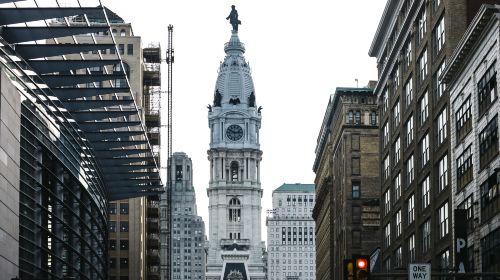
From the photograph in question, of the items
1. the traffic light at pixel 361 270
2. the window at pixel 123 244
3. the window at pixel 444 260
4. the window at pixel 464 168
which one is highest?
the window at pixel 123 244

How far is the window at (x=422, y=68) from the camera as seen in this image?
271ft

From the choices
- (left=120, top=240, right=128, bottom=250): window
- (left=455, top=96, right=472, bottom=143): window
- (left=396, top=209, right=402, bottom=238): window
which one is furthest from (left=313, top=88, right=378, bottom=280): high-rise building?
(left=455, top=96, right=472, bottom=143): window

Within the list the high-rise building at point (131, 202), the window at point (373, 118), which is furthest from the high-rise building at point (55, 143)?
the window at point (373, 118)

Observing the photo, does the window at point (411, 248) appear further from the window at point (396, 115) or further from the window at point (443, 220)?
the window at point (396, 115)

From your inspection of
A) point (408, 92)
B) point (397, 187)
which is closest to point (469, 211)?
point (408, 92)

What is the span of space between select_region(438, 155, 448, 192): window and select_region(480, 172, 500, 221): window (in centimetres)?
1156

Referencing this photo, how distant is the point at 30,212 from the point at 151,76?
259 ft

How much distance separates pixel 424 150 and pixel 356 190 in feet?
166

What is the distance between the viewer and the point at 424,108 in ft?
273

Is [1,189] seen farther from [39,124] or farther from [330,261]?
[330,261]

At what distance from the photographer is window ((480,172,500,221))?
199 ft

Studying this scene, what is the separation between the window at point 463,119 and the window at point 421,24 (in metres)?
12.8

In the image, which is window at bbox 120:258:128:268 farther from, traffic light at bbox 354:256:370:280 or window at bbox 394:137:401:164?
traffic light at bbox 354:256:370:280

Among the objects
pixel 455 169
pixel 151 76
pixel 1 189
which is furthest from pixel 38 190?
pixel 151 76
